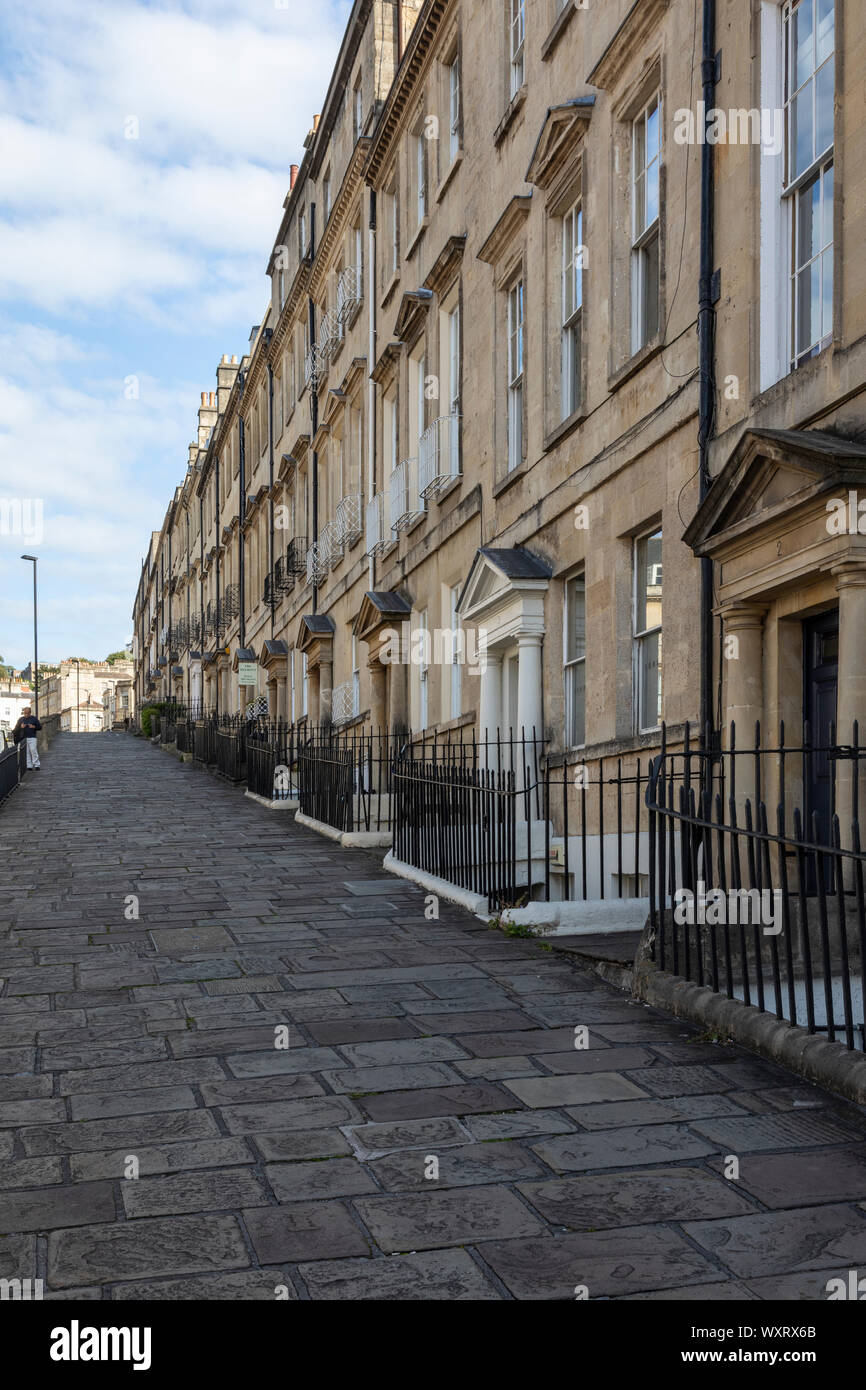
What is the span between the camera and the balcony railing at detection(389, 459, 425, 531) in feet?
62.2

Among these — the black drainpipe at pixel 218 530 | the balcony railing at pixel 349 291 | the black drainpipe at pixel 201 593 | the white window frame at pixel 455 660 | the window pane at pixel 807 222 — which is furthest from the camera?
the black drainpipe at pixel 201 593

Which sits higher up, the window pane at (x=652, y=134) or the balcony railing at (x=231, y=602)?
the window pane at (x=652, y=134)

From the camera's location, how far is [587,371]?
1210 cm

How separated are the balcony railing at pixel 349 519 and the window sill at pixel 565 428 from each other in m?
10.6

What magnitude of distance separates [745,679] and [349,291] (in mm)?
17240

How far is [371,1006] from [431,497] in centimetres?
1162

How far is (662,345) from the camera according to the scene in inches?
402

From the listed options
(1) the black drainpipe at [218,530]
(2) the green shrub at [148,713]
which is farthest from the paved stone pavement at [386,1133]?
(2) the green shrub at [148,713]

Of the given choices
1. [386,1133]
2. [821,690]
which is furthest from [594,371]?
[386,1133]

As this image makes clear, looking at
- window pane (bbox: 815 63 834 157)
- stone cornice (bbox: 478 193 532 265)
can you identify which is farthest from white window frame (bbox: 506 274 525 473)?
window pane (bbox: 815 63 834 157)

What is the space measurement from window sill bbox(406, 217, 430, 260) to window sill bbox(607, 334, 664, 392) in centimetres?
819

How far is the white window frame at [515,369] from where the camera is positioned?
1452 cm

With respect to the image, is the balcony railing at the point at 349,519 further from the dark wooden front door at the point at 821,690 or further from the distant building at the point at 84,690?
the distant building at the point at 84,690
